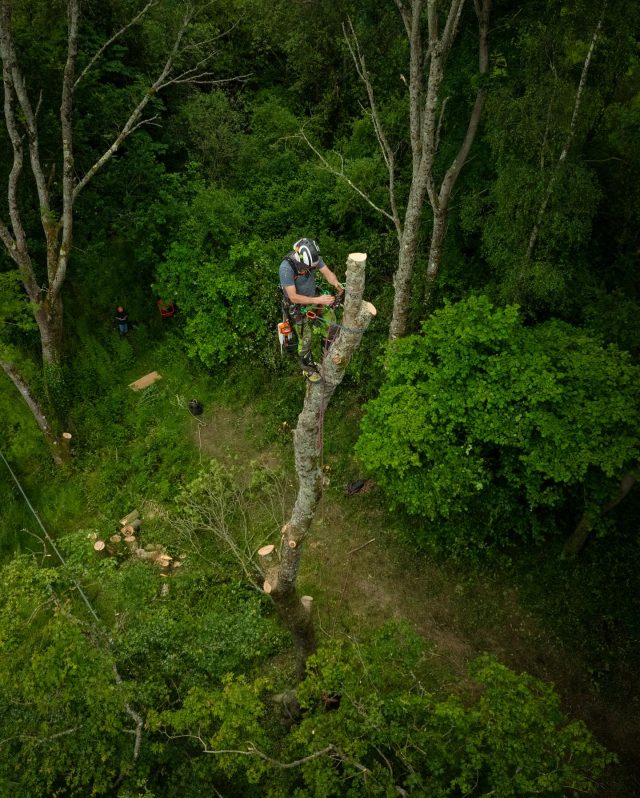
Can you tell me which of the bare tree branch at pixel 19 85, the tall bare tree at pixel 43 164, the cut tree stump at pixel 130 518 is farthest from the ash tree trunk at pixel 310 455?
the bare tree branch at pixel 19 85

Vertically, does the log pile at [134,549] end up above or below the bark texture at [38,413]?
below

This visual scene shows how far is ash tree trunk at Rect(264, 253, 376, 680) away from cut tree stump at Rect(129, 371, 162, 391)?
6.84 meters

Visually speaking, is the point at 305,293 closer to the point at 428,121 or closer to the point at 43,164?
the point at 428,121

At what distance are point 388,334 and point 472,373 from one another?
3502 millimetres

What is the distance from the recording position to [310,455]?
6578mm

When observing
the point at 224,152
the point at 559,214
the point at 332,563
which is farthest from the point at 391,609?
the point at 224,152

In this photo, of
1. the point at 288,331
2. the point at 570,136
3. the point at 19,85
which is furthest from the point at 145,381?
the point at 570,136

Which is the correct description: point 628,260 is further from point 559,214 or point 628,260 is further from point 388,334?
point 388,334

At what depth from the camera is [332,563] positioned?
9.94 metres

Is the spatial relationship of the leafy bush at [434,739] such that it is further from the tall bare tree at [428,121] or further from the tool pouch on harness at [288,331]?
the tall bare tree at [428,121]

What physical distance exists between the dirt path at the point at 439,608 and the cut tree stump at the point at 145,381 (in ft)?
15.1

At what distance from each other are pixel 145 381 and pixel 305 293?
20.7 feet

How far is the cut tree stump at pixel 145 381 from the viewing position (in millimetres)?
13164

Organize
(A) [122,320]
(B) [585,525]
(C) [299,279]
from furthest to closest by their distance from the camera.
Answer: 1. (A) [122,320]
2. (B) [585,525]
3. (C) [299,279]
